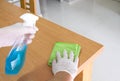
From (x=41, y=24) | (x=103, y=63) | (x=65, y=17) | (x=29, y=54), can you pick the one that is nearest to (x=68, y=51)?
(x=29, y=54)

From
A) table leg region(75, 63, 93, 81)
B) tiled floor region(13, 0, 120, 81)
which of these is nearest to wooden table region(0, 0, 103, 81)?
table leg region(75, 63, 93, 81)

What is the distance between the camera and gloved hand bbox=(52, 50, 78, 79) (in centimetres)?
82

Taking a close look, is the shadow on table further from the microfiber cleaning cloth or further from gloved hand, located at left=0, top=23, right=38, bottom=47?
gloved hand, located at left=0, top=23, right=38, bottom=47

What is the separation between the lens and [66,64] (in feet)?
2.69

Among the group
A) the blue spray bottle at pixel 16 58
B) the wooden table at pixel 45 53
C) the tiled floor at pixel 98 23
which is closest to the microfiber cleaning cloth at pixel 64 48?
the wooden table at pixel 45 53

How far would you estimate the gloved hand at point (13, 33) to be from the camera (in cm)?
106

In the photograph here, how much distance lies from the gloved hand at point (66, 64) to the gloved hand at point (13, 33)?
28 centimetres

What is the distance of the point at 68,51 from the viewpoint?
934 mm

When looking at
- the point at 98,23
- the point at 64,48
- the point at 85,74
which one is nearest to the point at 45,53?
the point at 64,48

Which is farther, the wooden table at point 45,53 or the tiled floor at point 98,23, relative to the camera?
the tiled floor at point 98,23

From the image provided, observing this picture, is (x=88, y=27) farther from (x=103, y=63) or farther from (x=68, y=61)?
(x=68, y=61)

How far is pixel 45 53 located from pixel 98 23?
1.82 metres

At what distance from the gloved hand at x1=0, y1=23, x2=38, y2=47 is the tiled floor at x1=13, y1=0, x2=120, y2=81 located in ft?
3.18

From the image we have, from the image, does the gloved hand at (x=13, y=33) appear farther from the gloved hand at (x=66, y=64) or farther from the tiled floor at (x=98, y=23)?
the tiled floor at (x=98, y=23)
